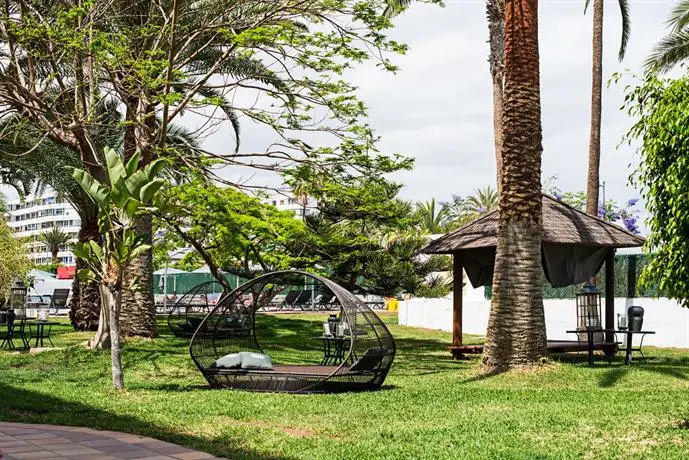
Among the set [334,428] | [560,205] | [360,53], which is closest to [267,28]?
[360,53]

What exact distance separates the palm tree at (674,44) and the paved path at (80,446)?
20.5 m

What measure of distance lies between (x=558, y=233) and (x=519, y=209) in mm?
3396

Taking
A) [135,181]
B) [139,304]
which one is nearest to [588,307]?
[139,304]

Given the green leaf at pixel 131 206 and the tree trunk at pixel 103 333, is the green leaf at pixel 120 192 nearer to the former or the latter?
the green leaf at pixel 131 206

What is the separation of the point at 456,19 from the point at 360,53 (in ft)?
8.39

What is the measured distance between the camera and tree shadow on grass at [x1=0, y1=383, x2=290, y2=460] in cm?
798

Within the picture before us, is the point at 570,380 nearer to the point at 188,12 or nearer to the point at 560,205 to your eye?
the point at 560,205

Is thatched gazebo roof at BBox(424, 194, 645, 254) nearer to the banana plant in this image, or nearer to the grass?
the grass

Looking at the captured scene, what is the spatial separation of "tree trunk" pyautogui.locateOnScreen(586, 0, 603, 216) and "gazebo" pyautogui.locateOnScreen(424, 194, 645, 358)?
414 centimetres

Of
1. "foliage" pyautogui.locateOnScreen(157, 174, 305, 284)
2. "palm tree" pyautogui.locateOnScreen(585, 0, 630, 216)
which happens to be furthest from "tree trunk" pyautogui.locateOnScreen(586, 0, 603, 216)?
"foliage" pyautogui.locateOnScreen(157, 174, 305, 284)

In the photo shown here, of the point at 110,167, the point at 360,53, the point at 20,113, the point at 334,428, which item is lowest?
the point at 334,428

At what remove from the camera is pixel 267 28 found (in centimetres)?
1723

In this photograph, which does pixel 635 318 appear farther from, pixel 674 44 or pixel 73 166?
pixel 73 166

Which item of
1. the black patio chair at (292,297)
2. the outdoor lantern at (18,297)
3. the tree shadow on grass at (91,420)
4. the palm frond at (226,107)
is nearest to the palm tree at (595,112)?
the palm frond at (226,107)
